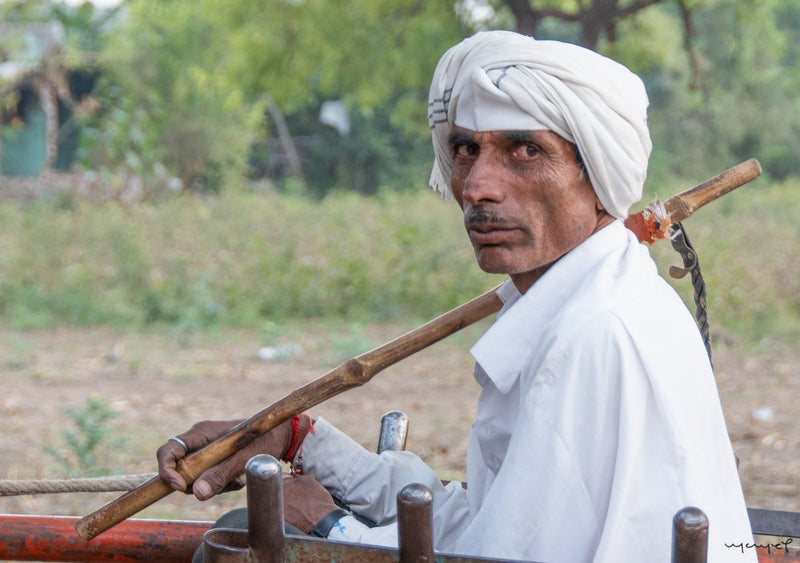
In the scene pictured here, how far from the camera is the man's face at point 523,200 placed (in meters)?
1.67

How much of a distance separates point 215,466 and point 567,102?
90cm

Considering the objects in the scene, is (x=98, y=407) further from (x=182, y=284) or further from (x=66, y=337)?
(x=182, y=284)

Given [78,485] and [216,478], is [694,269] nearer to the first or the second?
[216,478]

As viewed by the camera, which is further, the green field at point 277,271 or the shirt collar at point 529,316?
the green field at point 277,271

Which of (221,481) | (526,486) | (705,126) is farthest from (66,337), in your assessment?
(705,126)

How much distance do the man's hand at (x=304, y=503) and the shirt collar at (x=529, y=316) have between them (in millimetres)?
401

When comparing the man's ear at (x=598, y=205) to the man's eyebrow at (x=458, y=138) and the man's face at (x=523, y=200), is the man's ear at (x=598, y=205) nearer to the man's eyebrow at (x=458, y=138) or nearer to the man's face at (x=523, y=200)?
the man's face at (x=523, y=200)

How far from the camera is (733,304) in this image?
9.31m

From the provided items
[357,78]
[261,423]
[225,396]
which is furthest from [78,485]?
[357,78]

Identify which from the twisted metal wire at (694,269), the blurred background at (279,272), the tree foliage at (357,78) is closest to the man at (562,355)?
the twisted metal wire at (694,269)

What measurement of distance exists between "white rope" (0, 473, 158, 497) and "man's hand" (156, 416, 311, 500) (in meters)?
0.14

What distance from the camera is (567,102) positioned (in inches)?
63.1

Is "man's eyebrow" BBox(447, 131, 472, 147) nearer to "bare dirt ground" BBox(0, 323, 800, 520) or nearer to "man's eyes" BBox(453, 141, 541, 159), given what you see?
"man's eyes" BBox(453, 141, 541, 159)

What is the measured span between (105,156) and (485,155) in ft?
45.6
